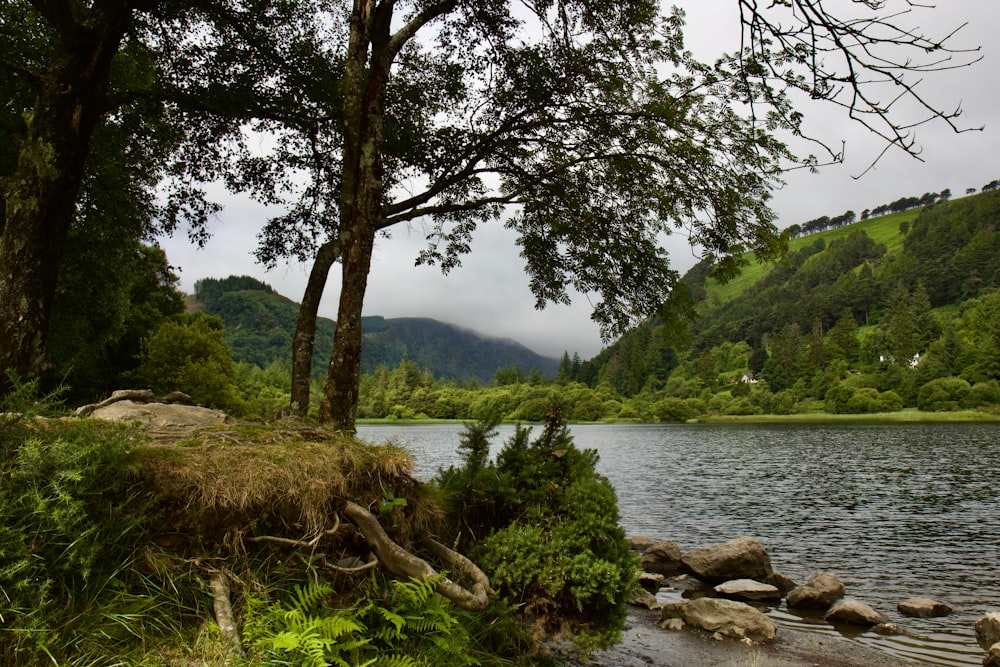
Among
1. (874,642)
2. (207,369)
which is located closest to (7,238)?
(874,642)

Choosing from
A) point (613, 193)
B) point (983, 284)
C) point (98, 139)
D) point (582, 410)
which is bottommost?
point (582, 410)

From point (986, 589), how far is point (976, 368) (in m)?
140

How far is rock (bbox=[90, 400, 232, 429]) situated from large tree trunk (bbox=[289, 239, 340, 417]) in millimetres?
1537

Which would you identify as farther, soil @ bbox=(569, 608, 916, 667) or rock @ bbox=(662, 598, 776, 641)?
rock @ bbox=(662, 598, 776, 641)

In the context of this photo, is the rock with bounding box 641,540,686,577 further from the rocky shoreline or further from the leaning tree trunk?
the leaning tree trunk

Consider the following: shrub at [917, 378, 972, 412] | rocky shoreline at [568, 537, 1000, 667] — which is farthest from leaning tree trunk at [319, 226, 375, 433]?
shrub at [917, 378, 972, 412]

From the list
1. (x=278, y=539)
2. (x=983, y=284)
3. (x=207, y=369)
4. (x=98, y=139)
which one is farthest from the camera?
(x=983, y=284)

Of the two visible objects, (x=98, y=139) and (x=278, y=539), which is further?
(x=98, y=139)

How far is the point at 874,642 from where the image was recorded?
1182 centimetres

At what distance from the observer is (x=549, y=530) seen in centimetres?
693

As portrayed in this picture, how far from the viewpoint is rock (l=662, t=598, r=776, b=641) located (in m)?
11.6

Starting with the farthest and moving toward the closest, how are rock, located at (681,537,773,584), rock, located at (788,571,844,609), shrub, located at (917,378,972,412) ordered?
shrub, located at (917,378,972,412), rock, located at (681,537,773,584), rock, located at (788,571,844,609)

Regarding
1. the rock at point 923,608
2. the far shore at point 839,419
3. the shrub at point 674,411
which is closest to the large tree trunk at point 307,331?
the rock at point 923,608

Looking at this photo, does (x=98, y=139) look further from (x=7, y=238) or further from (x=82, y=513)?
(x=82, y=513)
